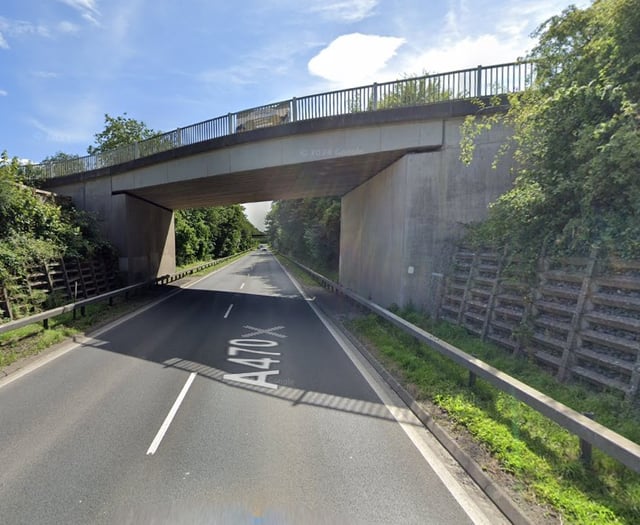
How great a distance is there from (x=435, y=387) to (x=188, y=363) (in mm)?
4467

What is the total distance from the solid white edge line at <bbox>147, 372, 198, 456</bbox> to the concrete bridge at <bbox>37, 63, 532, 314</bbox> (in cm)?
634

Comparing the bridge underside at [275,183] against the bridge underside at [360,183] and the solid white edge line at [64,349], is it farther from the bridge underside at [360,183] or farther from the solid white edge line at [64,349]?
the solid white edge line at [64,349]

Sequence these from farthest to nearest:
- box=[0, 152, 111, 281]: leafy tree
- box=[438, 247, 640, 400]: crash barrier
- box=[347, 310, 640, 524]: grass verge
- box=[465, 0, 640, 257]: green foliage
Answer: box=[0, 152, 111, 281]: leafy tree < box=[465, 0, 640, 257]: green foliage < box=[438, 247, 640, 400]: crash barrier < box=[347, 310, 640, 524]: grass verge

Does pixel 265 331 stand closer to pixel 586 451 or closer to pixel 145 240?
pixel 586 451

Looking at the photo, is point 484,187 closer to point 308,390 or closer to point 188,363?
point 308,390

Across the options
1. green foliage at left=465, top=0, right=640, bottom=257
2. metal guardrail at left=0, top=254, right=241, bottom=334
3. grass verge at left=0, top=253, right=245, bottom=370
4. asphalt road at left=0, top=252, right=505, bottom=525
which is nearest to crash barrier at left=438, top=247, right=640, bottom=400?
green foliage at left=465, top=0, right=640, bottom=257

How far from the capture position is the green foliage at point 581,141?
18.0 ft

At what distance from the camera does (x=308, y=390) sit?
5875mm

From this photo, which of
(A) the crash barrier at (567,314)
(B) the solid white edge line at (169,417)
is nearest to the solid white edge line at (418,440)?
(A) the crash barrier at (567,314)

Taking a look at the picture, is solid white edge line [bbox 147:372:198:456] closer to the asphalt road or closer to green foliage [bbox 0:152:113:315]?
the asphalt road

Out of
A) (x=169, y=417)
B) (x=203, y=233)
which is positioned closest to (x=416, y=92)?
(x=169, y=417)

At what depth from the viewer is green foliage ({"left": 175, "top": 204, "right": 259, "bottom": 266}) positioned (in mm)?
36000

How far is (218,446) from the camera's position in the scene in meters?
4.18

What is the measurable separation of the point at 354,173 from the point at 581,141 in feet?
27.8
